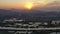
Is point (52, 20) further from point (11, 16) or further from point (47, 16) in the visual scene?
point (11, 16)

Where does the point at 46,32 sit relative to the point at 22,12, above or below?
below

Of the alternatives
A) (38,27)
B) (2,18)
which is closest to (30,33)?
(38,27)

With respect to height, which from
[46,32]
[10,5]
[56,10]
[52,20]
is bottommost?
[46,32]

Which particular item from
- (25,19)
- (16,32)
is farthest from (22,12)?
(16,32)

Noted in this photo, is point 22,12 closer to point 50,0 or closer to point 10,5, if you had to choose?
point 10,5

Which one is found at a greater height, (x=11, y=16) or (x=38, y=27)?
(x=11, y=16)

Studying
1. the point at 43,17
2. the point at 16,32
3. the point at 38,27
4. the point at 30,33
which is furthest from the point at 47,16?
the point at 16,32

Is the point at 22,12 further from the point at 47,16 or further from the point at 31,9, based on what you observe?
the point at 47,16
